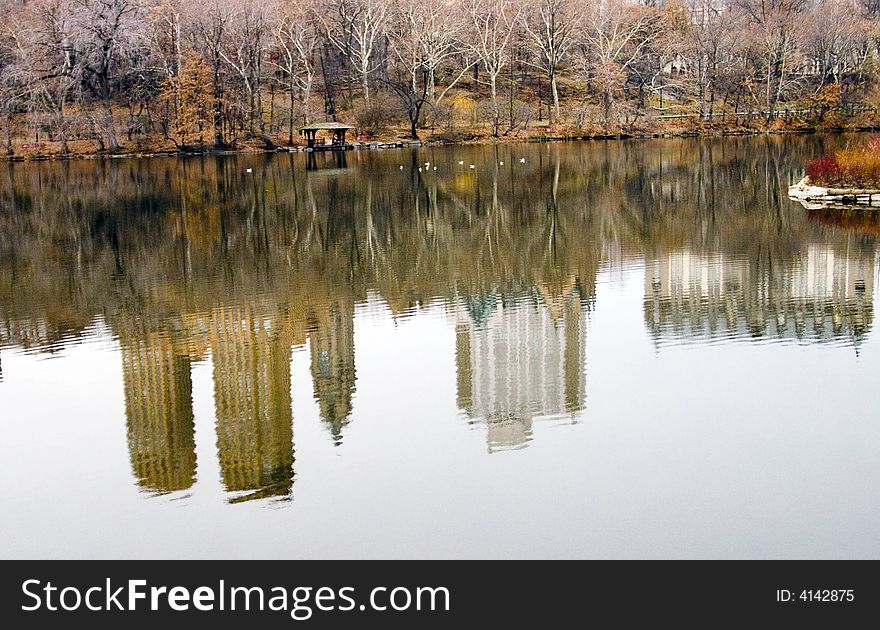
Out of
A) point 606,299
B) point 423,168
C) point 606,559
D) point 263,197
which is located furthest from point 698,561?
point 423,168

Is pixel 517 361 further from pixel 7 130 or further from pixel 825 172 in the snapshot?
pixel 7 130

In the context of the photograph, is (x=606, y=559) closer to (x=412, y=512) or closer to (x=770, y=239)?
(x=412, y=512)

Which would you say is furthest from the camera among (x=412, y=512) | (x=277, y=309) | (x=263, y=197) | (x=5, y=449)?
(x=263, y=197)

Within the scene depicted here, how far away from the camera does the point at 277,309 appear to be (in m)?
20.8

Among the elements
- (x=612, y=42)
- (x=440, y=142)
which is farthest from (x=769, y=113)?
(x=440, y=142)

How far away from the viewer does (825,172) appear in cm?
3628

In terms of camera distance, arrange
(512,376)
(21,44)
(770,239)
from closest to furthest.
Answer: (512,376), (770,239), (21,44)

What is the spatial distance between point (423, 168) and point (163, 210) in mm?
19713

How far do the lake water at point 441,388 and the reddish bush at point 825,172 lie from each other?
10.4 ft

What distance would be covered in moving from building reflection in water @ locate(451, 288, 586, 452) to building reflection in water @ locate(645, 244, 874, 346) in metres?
1.66

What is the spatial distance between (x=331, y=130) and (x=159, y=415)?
2690 inches

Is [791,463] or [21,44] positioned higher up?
[21,44]

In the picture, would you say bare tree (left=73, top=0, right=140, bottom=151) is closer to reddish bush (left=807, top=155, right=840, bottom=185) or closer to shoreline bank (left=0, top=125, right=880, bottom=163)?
shoreline bank (left=0, top=125, right=880, bottom=163)

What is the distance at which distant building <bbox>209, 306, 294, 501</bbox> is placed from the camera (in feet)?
40.4
